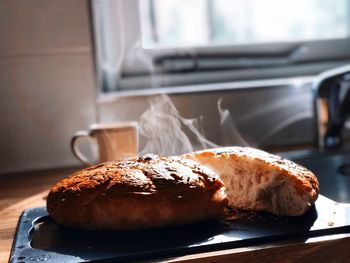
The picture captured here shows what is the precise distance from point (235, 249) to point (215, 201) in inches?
3.0

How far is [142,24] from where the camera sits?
1271mm

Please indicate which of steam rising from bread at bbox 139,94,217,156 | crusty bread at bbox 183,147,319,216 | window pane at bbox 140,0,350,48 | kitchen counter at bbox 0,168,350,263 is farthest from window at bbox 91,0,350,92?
kitchen counter at bbox 0,168,350,263

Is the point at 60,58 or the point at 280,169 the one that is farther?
the point at 60,58

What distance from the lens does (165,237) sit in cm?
60

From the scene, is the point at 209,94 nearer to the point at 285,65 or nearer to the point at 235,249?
the point at 285,65

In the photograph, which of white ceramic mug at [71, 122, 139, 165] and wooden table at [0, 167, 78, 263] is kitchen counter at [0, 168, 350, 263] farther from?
white ceramic mug at [71, 122, 139, 165]

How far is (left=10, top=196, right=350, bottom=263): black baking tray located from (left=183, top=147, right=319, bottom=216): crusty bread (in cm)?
2

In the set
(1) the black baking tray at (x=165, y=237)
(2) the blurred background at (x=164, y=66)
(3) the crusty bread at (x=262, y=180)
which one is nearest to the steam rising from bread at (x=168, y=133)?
(2) the blurred background at (x=164, y=66)

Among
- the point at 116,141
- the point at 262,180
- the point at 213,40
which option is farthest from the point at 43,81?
the point at 262,180

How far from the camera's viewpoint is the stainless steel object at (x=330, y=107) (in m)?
1.21

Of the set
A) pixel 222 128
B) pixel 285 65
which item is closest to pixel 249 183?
pixel 222 128

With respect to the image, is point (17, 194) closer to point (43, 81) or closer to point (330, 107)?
point (43, 81)

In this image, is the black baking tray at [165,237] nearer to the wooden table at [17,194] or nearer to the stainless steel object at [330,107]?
the wooden table at [17,194]

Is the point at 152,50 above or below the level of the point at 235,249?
above
